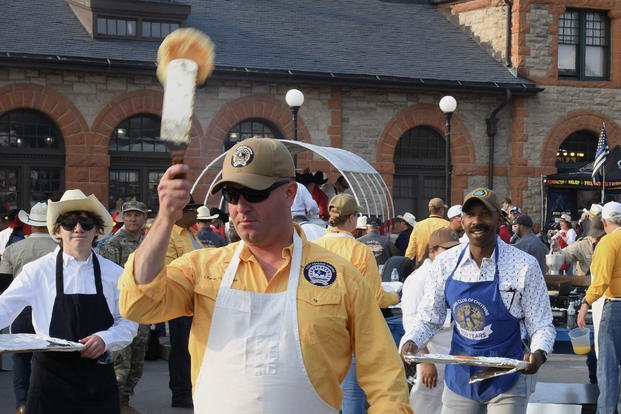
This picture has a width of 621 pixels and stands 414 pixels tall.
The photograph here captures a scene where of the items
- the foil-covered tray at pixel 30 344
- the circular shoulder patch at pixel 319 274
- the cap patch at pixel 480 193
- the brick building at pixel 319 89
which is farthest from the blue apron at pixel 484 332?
the brick building at pixel 319 89

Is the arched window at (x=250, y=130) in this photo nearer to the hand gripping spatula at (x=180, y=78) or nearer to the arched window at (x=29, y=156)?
the arched window at (x=29, y=156)

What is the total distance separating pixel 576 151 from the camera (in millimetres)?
28922

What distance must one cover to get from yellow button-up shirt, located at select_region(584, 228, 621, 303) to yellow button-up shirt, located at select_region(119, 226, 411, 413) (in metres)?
5.35

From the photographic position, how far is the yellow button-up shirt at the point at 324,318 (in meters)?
3.77

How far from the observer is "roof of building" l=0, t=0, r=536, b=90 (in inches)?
938

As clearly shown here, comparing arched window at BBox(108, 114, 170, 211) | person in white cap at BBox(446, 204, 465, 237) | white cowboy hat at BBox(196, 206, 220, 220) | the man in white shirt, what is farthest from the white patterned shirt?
arched window at BBox(108, 114, 170, 211)

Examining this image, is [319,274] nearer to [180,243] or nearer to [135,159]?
[180,243]

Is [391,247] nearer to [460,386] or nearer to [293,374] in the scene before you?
[460,386]

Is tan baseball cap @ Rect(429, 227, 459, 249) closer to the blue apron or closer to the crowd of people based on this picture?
the crowd of people

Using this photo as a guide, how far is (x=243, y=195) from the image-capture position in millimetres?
3779

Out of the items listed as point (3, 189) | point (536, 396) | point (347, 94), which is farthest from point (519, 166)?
point (536, 396)

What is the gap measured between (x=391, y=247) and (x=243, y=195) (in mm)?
11956

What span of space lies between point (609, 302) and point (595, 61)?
21080 millimetres

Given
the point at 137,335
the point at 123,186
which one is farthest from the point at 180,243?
the point at 123,186
